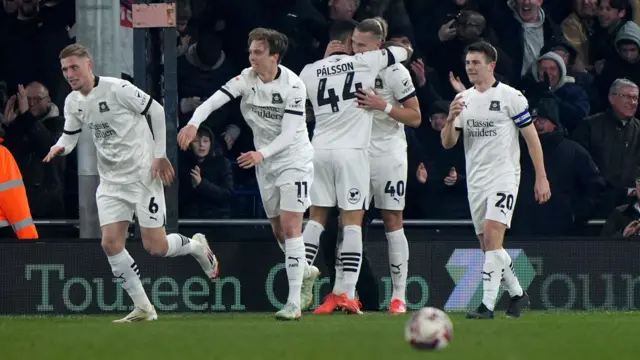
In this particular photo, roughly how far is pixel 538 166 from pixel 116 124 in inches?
131

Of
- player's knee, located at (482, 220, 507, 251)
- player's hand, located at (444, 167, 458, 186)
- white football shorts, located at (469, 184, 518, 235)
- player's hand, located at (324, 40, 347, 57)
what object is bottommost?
player's knee, located at (482, 220, 507, 251)

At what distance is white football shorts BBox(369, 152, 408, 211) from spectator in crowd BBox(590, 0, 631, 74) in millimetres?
4303

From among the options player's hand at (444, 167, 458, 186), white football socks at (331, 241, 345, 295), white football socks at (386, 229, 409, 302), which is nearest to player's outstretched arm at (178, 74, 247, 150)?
white football socks at (331, 241, 345, 295)

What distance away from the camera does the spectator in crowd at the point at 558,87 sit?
15508 mm

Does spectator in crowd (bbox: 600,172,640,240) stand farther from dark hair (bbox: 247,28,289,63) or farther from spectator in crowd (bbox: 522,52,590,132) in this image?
dark hair (bbox: 247,28,289,63)

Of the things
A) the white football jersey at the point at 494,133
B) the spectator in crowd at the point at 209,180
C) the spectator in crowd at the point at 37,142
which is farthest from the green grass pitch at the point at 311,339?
the spectator in crowd at the point at 37,142

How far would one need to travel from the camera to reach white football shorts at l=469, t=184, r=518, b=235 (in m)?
11.8

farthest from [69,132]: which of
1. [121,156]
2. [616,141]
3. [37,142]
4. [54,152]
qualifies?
[616,141]

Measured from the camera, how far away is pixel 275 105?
472 inches

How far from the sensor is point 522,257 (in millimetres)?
13742

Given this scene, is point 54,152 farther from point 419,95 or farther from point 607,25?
point 607,25

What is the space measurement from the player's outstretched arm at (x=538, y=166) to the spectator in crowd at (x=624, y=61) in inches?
176

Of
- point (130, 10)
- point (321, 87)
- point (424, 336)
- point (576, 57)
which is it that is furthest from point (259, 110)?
point (576, 57)

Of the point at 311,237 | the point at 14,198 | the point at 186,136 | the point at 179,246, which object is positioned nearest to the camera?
the point at 186,136
